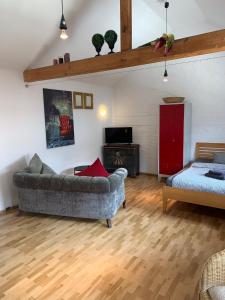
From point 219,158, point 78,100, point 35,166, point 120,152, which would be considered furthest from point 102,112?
point 219,158

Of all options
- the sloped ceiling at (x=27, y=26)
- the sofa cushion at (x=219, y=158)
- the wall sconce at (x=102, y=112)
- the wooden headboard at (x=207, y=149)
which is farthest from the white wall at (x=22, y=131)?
the sofa cushion at (x=219, y=158)

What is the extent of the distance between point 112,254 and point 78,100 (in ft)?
12.0

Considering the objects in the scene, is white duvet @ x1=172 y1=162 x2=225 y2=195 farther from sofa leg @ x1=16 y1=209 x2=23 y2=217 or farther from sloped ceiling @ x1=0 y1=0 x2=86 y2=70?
sloped ceiling @ x1=0 y1=0 x2=86 y2=70

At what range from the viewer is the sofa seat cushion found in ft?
4.15

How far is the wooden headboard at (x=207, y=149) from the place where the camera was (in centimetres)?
512

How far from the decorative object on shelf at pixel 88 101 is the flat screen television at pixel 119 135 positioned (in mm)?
816

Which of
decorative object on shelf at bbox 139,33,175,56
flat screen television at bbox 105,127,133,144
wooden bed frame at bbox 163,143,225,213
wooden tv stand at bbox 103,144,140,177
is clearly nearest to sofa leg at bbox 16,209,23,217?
wooden bed frame at bbox 163,143,225,213

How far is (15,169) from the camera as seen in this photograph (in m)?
4.09

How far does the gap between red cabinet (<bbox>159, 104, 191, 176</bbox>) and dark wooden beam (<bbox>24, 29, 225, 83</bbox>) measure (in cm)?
253

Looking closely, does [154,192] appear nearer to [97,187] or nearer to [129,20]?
[97,187]

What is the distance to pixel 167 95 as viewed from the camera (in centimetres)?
566

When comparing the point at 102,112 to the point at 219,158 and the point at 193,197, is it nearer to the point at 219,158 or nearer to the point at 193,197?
the point at 219,158

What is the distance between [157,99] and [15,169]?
3729mm

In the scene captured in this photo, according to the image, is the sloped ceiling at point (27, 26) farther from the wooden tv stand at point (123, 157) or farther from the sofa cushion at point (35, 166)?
the wooden tv stand at point (123, 157)
